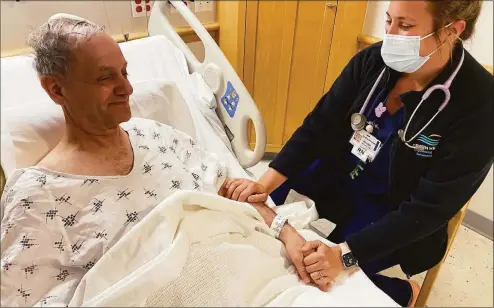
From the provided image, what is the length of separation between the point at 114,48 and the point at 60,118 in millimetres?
277

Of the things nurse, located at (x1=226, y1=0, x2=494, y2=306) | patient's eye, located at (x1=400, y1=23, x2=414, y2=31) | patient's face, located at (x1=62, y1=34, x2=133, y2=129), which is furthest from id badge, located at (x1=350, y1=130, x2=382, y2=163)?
patient's face, located at (x1=62, y1=34, x2=133, y2=129)

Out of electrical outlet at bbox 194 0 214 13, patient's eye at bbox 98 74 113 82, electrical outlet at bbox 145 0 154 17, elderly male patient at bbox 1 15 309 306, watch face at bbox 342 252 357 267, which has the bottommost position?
watch face at bbox 342 252 357 267

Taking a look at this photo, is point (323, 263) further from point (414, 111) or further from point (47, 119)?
point (47, 119)

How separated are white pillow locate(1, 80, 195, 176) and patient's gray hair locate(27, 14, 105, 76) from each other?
0.16m

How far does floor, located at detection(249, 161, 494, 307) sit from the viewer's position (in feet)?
2.35

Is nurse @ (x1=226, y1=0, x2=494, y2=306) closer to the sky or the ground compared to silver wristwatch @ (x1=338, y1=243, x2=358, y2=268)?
closer to the sky

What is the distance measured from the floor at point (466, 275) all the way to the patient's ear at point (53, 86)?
890 millimetres

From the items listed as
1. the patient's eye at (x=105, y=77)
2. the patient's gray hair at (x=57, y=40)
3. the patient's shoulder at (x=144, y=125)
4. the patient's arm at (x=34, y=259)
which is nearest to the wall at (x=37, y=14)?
the patient's gray hair at (x=57, y=40)

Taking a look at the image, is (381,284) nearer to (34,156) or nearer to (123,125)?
(123,125)

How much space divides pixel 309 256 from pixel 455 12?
58 cm

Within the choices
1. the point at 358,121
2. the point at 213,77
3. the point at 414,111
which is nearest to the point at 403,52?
the point at 414,111

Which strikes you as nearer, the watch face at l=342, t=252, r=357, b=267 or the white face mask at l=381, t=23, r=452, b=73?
the white face mask at l=381, t=23, r=452, b=73

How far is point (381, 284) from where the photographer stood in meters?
1.01

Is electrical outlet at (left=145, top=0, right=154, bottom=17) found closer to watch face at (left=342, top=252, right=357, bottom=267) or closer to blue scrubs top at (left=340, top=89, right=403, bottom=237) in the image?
blue scrubs top at (left=340, top=89, right=403, bottom=237)
